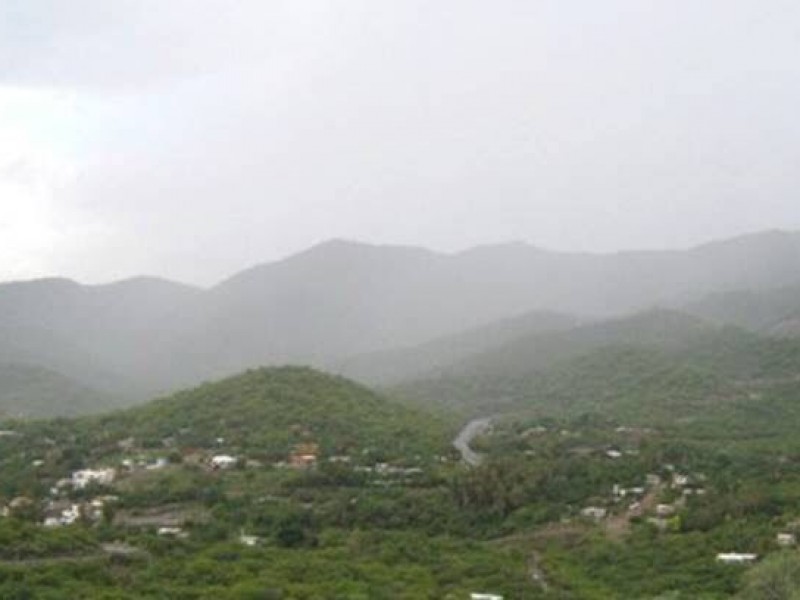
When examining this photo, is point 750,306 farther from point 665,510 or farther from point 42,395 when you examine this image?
point 665,510

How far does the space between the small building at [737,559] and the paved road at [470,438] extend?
72.2ft

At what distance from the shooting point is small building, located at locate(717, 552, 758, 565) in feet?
136

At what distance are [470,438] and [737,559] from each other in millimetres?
37380

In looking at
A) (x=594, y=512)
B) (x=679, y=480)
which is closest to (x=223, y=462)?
(x=594, y=512)

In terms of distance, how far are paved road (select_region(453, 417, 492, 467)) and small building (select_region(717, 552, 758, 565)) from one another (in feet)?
72.2

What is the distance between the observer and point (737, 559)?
4191 centimetres

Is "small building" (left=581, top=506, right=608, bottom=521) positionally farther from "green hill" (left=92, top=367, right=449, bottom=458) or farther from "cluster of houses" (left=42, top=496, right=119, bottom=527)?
"cluster of houses" (left=42, top=496, right=119, bottom=527)

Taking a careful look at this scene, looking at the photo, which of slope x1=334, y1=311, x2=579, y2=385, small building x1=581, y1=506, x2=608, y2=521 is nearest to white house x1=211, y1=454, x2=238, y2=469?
small building x1=581, y1=506, x2=608, y2=521

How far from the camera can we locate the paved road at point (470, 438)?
6775cm

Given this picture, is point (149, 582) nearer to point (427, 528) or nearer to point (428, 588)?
point (428, 588)

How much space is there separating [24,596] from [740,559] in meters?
23.3

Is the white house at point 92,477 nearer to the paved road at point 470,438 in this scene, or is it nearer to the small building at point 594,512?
the paved road at point 470,438

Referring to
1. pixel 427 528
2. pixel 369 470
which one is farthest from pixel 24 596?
pixel 369 470

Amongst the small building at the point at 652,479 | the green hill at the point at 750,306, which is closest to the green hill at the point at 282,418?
the small building at the point at 652,479
